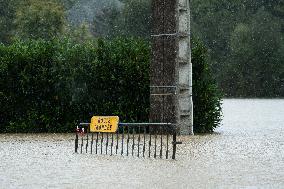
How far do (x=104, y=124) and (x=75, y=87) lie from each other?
28.9 feet

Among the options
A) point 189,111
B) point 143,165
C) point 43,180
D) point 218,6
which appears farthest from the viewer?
point 218,6

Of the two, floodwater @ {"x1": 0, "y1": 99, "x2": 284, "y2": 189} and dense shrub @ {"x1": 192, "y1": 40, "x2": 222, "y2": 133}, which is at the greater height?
dense shrub @ {"x1": 192, "y1": 40, "x2": 222, "y2": 133}

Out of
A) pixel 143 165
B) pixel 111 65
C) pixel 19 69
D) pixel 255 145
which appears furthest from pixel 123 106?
pixel 143 165

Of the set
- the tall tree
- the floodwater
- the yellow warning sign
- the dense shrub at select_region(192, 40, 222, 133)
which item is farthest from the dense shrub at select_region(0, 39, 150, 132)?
the tall tree

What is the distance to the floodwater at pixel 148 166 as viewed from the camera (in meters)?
13.6

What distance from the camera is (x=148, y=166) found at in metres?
16.3

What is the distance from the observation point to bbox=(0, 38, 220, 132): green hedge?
2709 cm

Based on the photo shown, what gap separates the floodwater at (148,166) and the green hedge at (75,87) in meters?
3.16

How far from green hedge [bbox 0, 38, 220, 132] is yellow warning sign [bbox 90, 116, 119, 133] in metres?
8.10

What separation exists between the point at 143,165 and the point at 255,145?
6.45 m

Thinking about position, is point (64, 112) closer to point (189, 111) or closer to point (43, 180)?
point (189, 111)

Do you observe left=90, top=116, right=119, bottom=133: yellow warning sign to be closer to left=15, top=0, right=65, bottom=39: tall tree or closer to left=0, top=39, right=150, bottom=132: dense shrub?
left=0, top=39, right=150, bottom=132: dense shrub

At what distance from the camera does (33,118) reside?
89.8 feet

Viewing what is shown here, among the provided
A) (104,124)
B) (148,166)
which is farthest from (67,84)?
(148,166)
